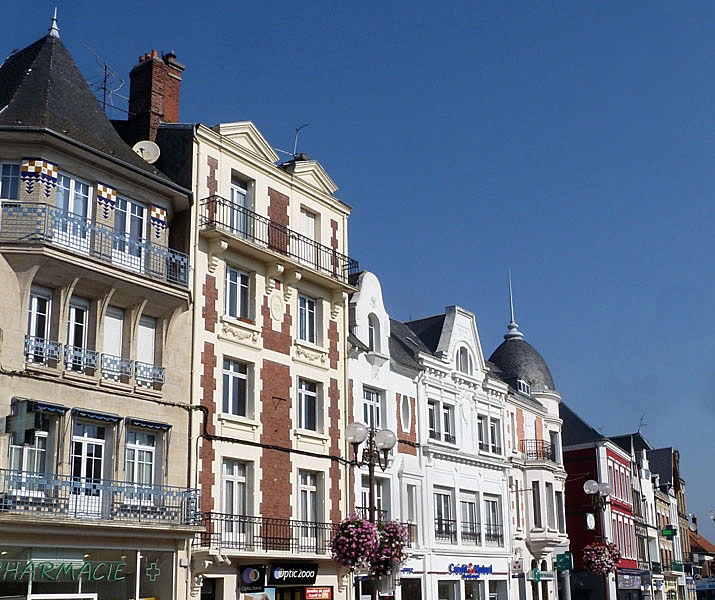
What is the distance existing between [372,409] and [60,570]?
43.6 feet

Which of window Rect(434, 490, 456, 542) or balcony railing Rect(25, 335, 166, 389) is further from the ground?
balcony railing Rect(25, 335, 166, 389)

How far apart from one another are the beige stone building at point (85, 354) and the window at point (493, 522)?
16946 millimetres

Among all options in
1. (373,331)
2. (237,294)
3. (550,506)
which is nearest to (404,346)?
(373,331)

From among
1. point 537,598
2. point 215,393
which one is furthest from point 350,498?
point 537,598

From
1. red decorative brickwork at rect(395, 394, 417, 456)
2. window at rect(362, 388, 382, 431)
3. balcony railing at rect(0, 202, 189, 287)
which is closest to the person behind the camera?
balcony railing at rect(0, 202, 189, 287)

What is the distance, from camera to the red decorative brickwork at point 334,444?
28.1 meters

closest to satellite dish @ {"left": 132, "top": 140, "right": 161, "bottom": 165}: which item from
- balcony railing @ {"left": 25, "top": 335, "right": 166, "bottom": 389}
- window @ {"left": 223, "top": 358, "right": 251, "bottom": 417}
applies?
window @ {"left": 223, "top": 358, "right": 251, "bottom": 417}

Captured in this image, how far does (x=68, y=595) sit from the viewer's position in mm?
20703

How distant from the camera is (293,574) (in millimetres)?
25625

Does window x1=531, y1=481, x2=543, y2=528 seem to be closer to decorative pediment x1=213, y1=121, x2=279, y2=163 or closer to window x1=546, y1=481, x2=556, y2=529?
window x1=546, y1=481, x2=556, y2=529

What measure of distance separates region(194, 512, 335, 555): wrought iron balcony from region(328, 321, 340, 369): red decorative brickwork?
464 centimetres

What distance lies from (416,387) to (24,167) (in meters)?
16.8

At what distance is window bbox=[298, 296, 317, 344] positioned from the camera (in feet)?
93.3

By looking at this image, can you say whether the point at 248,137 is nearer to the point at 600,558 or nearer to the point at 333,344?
the point at 333,344
